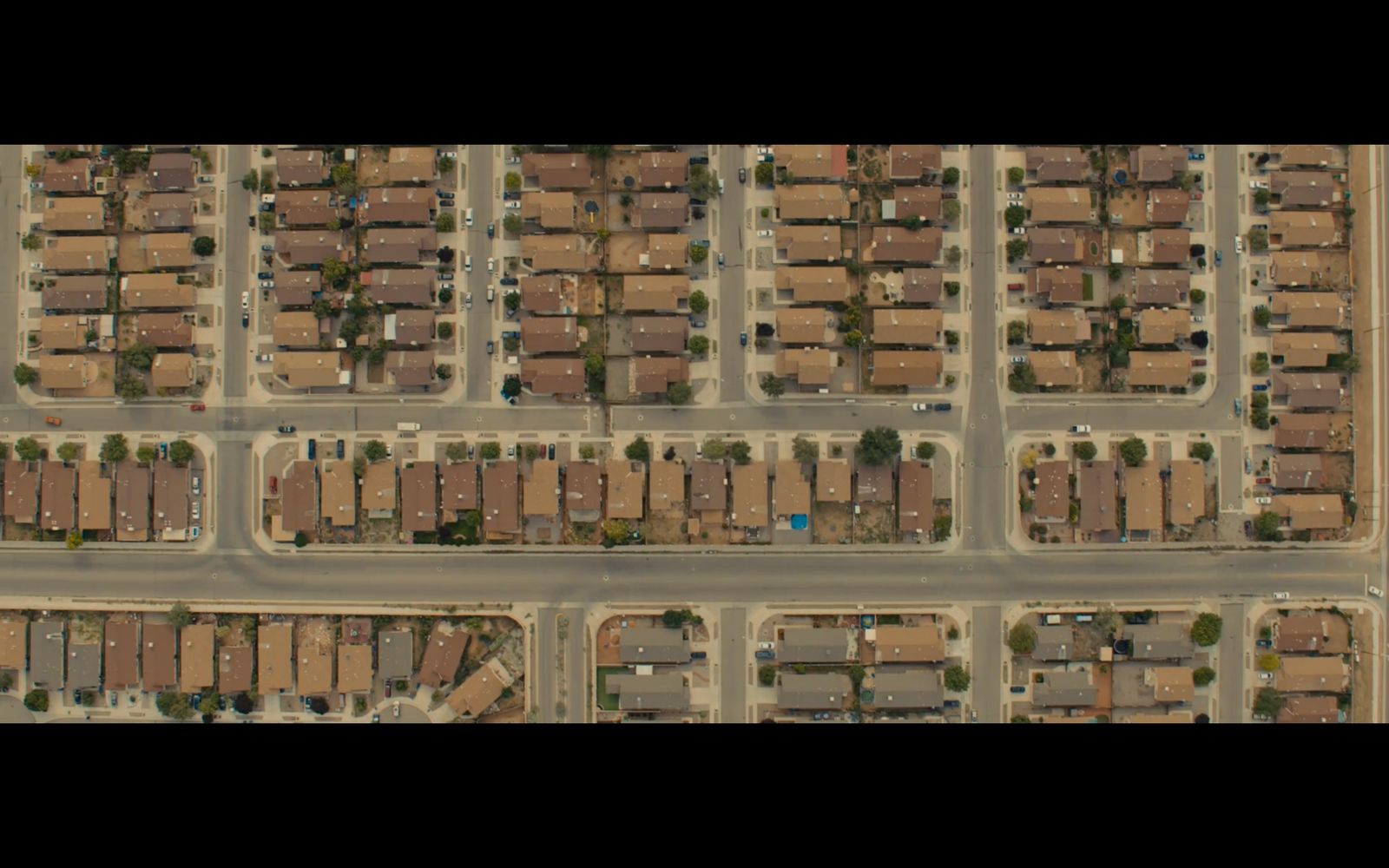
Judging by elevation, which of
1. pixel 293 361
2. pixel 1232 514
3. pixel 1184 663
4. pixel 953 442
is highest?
pixel 293 361

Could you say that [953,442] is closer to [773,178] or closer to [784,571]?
[784,571]

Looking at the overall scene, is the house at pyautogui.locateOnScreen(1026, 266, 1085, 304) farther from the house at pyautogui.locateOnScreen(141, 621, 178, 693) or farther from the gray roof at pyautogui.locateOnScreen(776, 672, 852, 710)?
the house at pyautogui.locateOnScreen(141, 621, 178, 693)

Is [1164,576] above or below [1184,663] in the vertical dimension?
above

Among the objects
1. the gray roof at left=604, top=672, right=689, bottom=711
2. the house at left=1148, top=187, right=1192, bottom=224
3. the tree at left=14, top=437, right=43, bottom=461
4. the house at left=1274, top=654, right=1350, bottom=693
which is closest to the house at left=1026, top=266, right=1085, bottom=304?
the house at left=1148, top=187, right=1192, bottom=224

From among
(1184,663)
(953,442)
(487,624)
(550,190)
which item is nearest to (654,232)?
(550,190)

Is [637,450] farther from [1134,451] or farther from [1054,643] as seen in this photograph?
[1134,451]

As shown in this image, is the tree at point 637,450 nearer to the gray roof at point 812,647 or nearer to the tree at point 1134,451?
the gray roof at point 812,647
